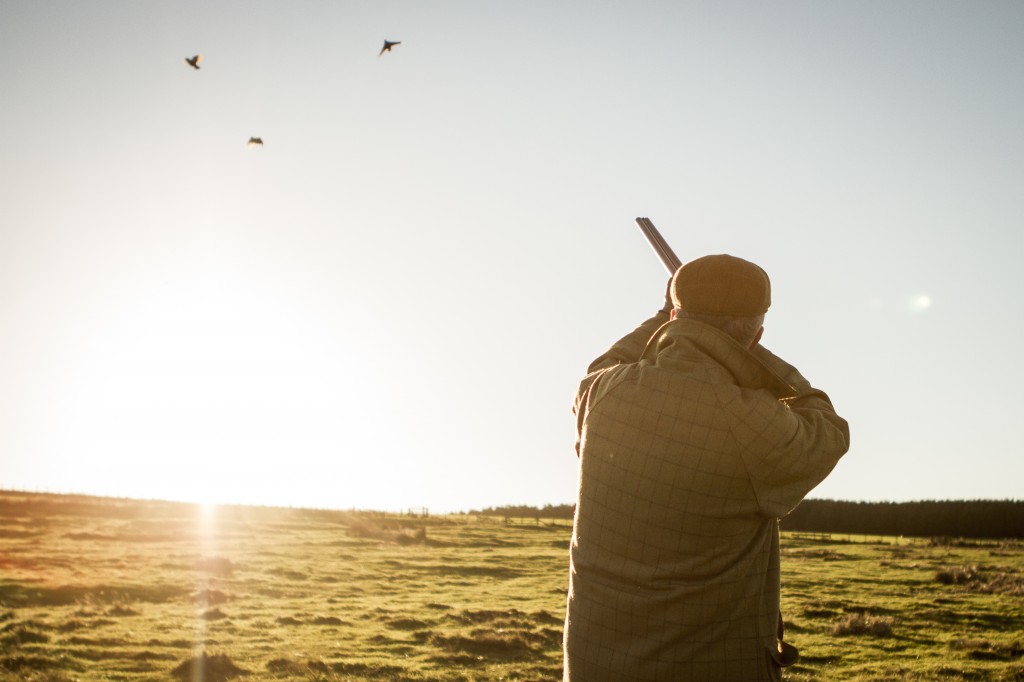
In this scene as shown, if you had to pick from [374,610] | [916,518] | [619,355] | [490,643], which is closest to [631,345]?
[619,355]

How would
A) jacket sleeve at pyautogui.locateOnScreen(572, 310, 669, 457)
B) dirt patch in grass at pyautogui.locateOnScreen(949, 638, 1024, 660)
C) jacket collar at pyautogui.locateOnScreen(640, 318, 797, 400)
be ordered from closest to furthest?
jacket collar at pyautogui.locateOnScreen(640, 318, 797, 400) < jacket sleeve at pyautogui.locateOnScreen(572, 310, 669, 457) < dirt patch in grass at pyautogui.locateOnScreen(949, 638, 1024, 660)

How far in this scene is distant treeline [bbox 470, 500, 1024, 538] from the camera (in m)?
68.8

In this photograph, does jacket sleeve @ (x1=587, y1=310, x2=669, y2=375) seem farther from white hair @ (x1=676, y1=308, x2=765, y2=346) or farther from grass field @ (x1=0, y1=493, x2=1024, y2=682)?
grass field @ (x1=0, y1=493, x2=1024, y2=682)

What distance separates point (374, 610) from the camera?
19.6 metres

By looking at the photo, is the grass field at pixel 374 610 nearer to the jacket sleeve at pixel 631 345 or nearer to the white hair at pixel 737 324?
the jacket sleeve at pixel 631 345

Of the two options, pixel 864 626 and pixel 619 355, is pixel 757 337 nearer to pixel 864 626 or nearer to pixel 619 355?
pixel 619 355

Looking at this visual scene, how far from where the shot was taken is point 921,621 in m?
18.2

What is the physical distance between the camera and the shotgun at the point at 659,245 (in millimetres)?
3314

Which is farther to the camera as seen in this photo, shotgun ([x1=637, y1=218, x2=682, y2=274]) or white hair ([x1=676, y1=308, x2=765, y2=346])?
shotgun ([x1=637, y1=218, x2=682, y2=274])

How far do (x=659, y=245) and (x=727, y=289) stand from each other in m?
1.05

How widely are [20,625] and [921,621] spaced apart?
2109 cm

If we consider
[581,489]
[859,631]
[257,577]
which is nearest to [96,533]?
[257,577]

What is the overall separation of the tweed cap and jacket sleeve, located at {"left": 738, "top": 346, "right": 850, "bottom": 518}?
13.9 inches

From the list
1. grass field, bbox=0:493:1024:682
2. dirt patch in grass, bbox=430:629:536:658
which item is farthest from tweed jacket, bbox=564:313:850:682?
dirt patch in grass, bbox=430:629:536:658
